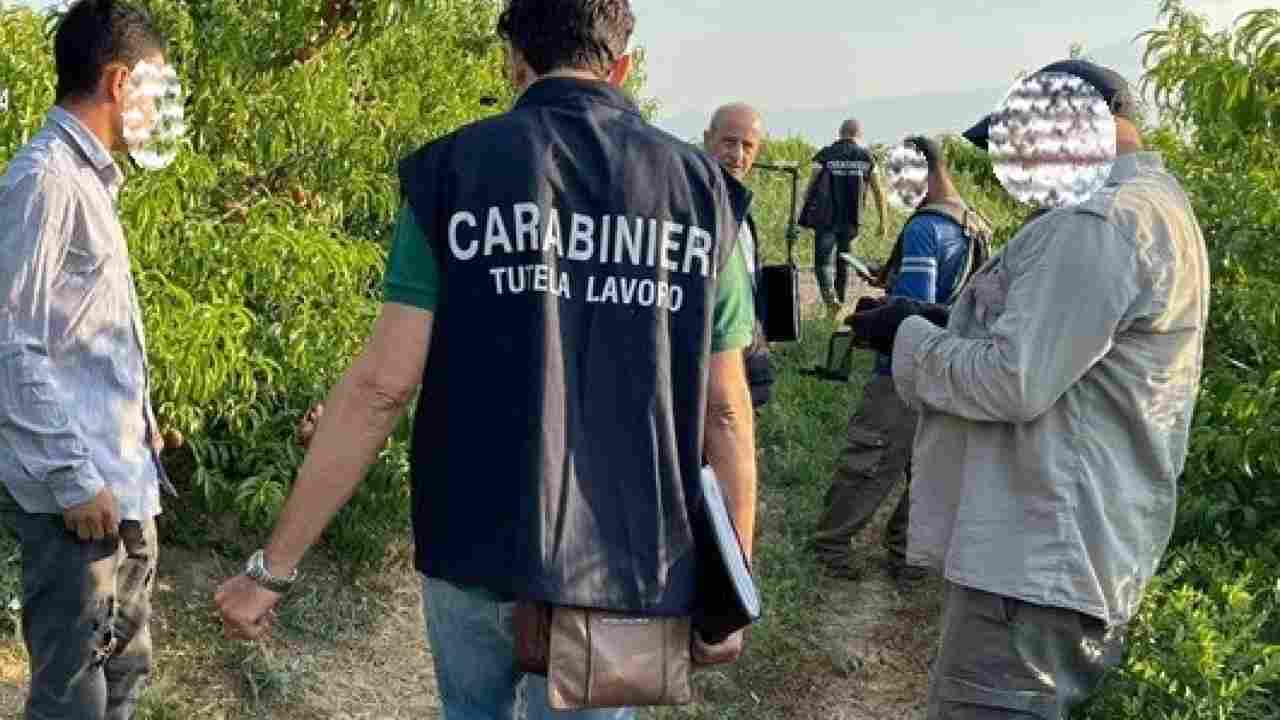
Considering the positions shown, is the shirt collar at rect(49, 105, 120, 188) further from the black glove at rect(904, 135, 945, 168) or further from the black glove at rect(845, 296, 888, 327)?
the black glove at rect(904, 135, 945, 168)

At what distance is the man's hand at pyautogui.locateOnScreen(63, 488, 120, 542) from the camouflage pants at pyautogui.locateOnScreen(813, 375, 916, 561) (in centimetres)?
317

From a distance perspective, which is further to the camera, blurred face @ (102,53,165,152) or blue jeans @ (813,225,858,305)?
blue jeans @ (813,225,858,305)

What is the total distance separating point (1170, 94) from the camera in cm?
411

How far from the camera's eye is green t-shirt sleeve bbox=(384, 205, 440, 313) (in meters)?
1.99

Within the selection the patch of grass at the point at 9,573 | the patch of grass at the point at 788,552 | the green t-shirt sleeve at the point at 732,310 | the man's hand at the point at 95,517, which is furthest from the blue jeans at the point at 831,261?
the green t-shirt sleeve at the point at 732,310

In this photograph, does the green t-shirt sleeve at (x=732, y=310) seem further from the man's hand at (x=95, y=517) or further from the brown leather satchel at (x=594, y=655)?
the man's hand at (x=95, y=517)

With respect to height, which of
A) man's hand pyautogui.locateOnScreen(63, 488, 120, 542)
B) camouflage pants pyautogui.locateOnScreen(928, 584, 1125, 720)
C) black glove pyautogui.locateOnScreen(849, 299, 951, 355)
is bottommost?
camouflage pants pyautogui.locateOnScreen(928, 584, 1125, 720)

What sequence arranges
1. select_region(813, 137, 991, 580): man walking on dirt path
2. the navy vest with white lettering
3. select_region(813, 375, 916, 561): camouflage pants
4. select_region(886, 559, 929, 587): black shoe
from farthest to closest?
A: select_region(886, 559, 929, 587): black shoe
select_region(813, 375, 916, 561): camouflage pants
select_region(813, 137, 991, 580): man walking on dirt path
the navy vest with white lettering

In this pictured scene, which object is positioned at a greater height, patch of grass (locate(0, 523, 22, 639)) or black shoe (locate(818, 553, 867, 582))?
patch of grass (locate(0, 523, 22, 639))

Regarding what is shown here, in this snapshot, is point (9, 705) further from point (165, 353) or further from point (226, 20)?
point (226, 20)

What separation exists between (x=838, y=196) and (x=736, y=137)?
634 cm

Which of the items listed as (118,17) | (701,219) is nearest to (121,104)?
(118,17)

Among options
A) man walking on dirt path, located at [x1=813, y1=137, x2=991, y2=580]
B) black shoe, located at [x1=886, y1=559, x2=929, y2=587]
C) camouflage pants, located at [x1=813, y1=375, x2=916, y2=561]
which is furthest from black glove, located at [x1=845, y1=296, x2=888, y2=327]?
black shoe, located at [x1=886, y1=559, x2=929, y2=587]

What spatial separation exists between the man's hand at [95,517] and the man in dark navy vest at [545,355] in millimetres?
668
